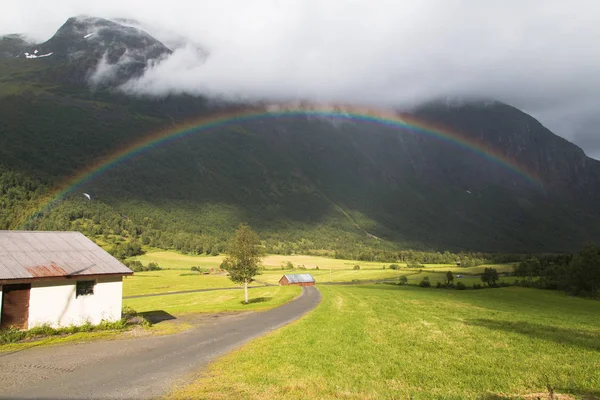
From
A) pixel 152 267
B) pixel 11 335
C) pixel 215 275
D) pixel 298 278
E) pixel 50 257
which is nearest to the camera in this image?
pixel 11 335

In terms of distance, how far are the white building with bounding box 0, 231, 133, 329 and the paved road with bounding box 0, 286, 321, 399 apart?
497 centimetres

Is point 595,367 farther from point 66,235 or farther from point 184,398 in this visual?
point 66,235

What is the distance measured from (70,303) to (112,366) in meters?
11.8

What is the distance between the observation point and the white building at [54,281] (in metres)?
23.7

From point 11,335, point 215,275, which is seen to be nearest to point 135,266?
point 215,275

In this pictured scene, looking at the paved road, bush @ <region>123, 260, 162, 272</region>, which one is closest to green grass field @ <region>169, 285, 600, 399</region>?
the paved road

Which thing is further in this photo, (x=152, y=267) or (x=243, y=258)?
(x=152, y=267)

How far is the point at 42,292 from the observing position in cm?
2472

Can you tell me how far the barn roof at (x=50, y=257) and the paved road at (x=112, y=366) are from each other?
6.32 m

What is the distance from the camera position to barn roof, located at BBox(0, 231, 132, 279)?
24.5 m

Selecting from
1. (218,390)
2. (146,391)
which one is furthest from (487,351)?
(146,391)

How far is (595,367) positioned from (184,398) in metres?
14.7

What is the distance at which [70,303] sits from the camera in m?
26.1

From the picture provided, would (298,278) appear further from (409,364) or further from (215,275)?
(409,364)
